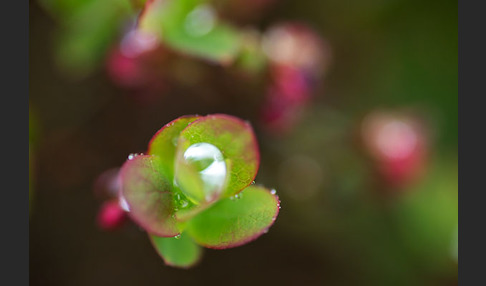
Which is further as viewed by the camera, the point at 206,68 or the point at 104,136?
the point at 104,136

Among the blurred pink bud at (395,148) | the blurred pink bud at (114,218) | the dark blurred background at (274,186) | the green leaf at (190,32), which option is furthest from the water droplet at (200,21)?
the blurred pink bud at (395,148)

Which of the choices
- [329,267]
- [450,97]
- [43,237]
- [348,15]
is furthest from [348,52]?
[43,237]

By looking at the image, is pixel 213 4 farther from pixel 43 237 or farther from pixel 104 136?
pixel 43 237

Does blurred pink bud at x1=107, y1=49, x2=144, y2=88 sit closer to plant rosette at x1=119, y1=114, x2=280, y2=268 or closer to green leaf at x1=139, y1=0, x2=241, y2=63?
green leaf at x1=139, y1=0, x2=241, y2=63

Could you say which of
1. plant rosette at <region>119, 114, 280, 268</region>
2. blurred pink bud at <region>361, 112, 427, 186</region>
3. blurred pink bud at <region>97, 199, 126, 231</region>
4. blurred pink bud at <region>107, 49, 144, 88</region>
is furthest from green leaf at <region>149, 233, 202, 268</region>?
blurred pink bud at <region>361, 112, 427, 186</region>

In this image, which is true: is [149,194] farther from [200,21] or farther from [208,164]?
[200,21]

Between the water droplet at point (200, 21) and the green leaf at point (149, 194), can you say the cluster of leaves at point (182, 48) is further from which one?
the green leaf at point (149, 194)

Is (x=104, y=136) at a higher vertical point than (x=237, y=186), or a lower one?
lower
